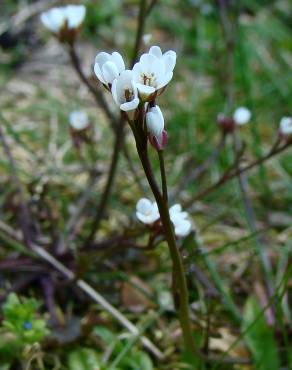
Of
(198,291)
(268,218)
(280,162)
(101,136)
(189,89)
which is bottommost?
(198,291)

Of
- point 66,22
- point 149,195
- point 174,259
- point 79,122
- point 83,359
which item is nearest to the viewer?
point 174,259

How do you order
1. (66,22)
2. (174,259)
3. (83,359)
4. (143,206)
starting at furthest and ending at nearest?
(66,22) → (83,359) → (143,206) → (174,259)

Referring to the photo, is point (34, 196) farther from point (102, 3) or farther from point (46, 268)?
point (102, 3)

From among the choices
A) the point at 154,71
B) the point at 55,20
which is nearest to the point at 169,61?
the point at 154,71

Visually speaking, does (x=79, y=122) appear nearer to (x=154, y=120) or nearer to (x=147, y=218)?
(x=147, y=218)

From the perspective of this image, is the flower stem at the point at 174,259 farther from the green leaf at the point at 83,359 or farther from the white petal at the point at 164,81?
the green leaf at the point at 83,359

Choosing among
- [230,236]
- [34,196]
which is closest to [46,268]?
[34,196]
